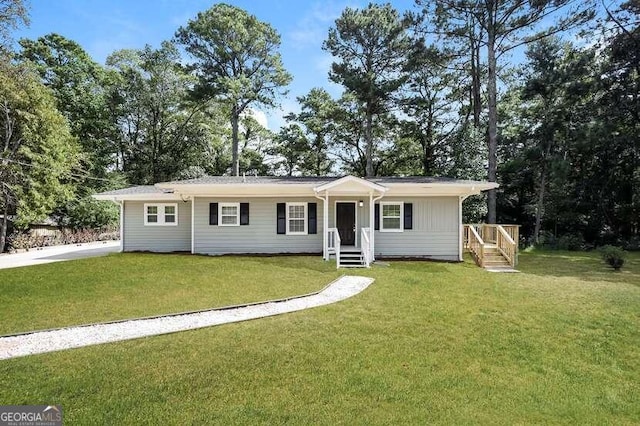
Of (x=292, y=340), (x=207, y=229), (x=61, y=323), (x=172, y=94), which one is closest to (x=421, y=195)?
(x=207, y=229)

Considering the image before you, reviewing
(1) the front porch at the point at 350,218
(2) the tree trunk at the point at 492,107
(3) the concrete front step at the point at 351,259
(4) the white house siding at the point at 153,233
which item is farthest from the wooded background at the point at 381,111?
(3) the concrete front step at the point at 351,259

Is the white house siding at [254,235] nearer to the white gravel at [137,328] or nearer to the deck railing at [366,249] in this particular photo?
the deck railing at [366,249]

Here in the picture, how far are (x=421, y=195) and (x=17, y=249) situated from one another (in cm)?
1823

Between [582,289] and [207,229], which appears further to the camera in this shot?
[207,229]

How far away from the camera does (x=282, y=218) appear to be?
43.8 ft

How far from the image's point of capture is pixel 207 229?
529 inches

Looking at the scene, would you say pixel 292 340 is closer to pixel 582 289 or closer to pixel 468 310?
pixel 468 310

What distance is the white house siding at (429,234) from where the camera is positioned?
42.7 feet

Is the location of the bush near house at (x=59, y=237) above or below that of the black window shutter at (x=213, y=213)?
below

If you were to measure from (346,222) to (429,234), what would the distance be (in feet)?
10.1

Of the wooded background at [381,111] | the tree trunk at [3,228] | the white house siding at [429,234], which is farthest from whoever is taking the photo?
the wooded background at [381,111]

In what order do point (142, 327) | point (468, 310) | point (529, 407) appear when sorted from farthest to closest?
1. point (468, 310)
2. point (142, 327)
3. point (529, 407)

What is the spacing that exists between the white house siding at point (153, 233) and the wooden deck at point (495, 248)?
1092cm

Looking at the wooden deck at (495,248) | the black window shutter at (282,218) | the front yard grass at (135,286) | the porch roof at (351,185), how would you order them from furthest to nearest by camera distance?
the black window shutter at (282,218), the wooden deck at (495,248), the porch roof at (351,185), the front yard grass at (135,286)
